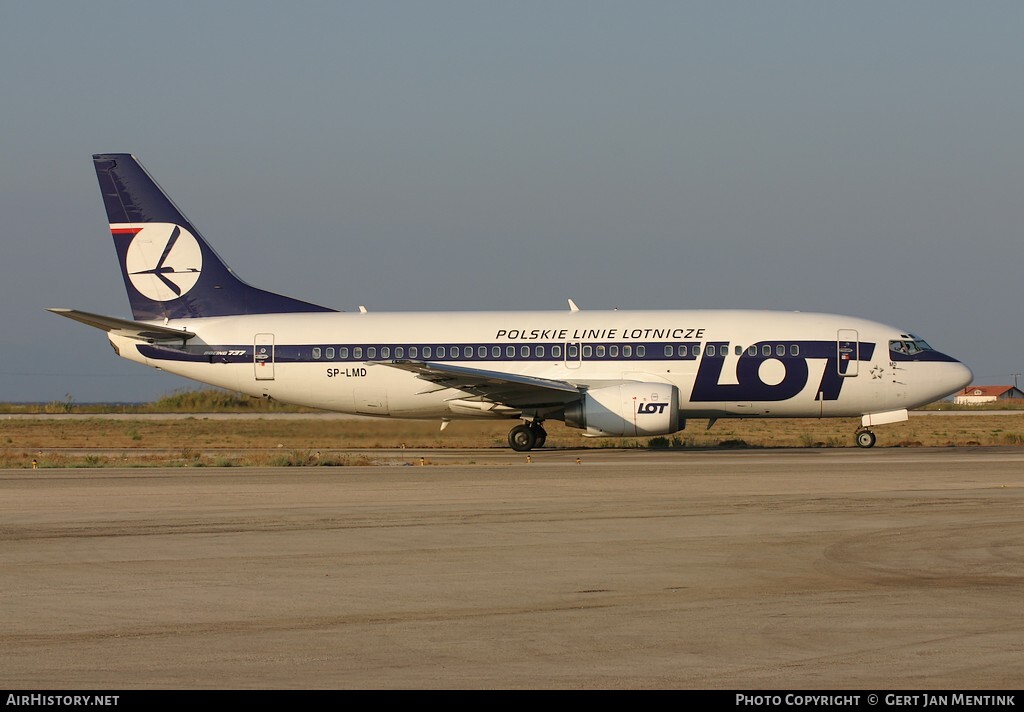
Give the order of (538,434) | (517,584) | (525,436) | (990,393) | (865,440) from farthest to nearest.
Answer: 1. (990,393)
2. (538,434)
3. (865,440)
4. (525,436)
5. (517,584)

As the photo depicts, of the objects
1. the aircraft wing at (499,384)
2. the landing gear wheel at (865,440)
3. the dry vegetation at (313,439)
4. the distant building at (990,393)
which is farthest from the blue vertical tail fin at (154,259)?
the distant building at (990,393)

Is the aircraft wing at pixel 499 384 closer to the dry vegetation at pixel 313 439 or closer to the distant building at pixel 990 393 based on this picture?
the dry vegetation at pixel 313 439

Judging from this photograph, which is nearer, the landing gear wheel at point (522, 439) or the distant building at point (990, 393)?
the landing gear wheel at point (522, 439)

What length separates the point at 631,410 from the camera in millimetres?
29953

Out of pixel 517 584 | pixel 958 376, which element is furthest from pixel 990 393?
pixel 517 584

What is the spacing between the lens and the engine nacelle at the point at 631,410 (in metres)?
29.9

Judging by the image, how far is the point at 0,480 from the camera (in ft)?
76.6

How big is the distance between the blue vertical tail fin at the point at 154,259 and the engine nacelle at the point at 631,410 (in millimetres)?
9922

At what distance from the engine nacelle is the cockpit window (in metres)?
6.35

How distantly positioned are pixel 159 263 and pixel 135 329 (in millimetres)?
2384

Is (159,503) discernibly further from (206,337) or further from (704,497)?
(206,337)

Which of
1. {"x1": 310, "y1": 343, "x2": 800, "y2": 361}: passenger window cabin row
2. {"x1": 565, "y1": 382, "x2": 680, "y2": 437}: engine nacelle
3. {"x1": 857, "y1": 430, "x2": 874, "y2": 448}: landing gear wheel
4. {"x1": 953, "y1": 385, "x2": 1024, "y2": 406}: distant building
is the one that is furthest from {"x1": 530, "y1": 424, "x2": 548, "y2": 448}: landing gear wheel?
{"x1": 953, "y1": 385, "x2": 1024, "y2": 406}: distant building

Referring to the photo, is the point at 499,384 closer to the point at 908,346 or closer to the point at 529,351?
the point at 529,351

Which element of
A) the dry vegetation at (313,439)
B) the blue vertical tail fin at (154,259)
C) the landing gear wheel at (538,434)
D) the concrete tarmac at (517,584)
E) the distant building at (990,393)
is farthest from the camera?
the distant building at (990,393)
